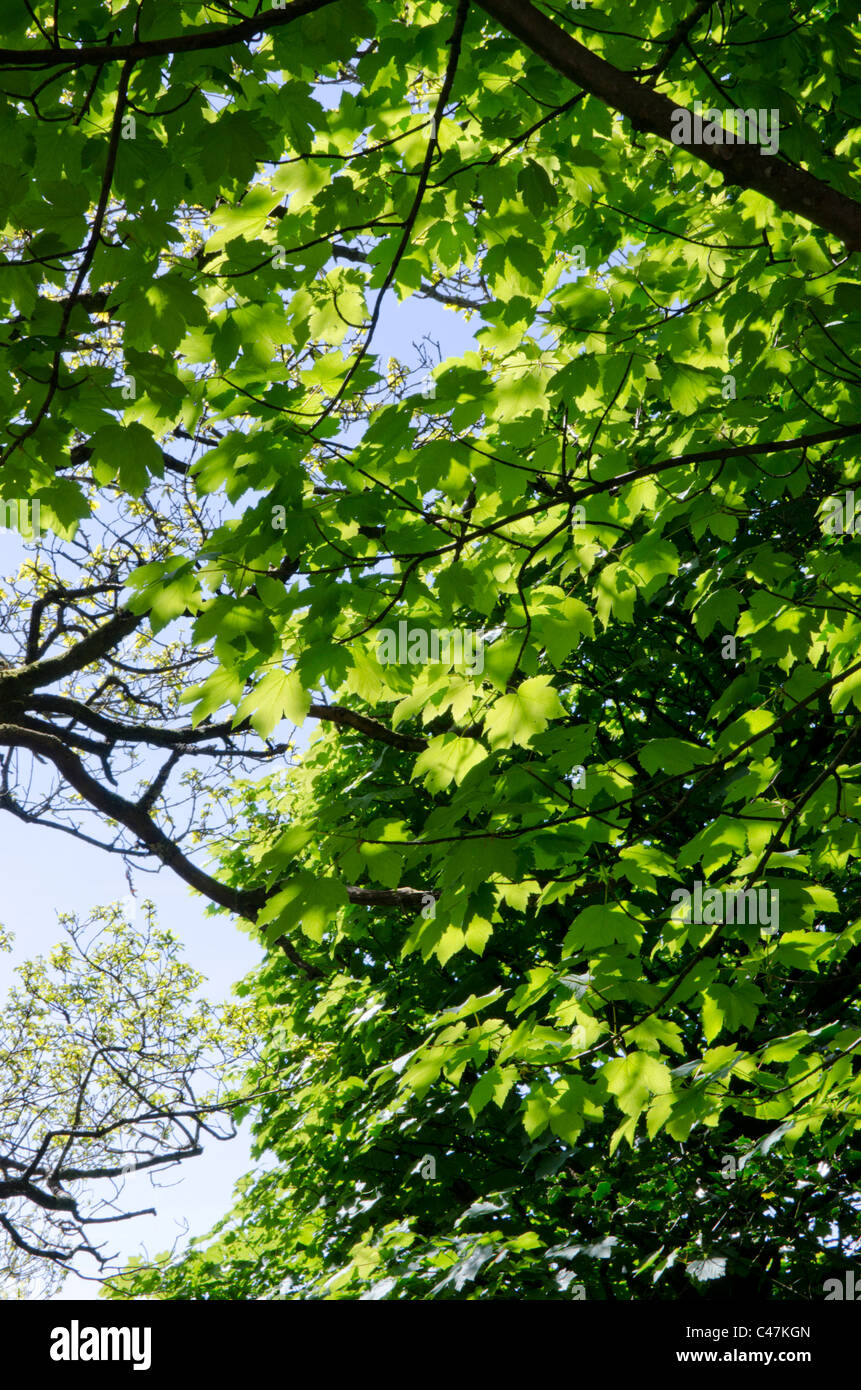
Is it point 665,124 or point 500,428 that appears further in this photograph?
point 500,428

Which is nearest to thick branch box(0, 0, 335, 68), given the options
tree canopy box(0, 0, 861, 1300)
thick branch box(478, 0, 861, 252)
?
tree canopy box(0, 0, 861, 1300)

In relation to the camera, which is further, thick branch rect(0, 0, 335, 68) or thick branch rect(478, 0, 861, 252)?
thick branch rect(478, 0, 861, 252)

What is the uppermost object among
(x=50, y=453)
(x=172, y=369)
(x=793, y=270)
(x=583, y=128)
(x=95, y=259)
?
(x=583, y=128)

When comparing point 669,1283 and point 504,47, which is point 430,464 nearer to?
point 504,47

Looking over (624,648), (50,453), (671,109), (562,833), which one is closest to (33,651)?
(624,648)

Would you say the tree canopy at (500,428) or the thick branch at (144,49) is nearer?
the thick branch at (144,49)

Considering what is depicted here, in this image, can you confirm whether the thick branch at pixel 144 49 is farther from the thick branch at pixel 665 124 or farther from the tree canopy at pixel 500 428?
the thick branch at pixel 665 124

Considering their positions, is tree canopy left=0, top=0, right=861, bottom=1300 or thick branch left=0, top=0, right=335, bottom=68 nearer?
thick branch left=0, top=0, right=335, bottom=68

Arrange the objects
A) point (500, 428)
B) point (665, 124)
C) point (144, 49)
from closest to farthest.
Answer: point (144, 49) → point (665, 124) → point (500, 428)

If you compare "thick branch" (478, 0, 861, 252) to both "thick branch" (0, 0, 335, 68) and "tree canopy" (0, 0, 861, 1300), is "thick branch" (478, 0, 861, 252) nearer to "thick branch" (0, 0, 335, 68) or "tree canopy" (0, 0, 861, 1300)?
"tree canopy" (0, 0, 861, 1300)

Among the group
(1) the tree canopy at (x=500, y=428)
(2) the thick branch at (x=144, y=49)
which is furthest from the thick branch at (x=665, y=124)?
(2) the thick branch at (x=144, y=49)

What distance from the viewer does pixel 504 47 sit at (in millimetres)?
2871

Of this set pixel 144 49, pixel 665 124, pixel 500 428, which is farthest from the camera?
pixel 500 428

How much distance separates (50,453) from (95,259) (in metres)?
0.51
